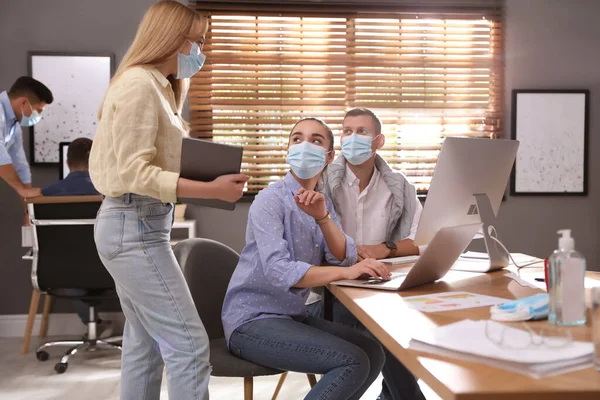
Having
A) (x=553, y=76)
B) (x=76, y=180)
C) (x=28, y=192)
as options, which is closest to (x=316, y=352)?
(x=76, y=180)

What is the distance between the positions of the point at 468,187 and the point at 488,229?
15cm

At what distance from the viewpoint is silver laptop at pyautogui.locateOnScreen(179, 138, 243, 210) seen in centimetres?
170

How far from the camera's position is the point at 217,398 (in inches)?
120

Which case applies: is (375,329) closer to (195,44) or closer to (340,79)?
(195,44)

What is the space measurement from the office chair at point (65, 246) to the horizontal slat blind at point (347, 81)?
1091 millimetres

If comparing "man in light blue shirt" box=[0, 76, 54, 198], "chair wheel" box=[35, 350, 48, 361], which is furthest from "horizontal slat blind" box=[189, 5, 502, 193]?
"chair wheel" box=[35, 350, 48, 361]

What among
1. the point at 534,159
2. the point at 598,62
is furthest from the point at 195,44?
the point at 598,62

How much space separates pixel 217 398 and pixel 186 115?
198 centimetres

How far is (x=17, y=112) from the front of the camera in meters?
3.96

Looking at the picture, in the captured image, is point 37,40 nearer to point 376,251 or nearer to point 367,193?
point 367,193

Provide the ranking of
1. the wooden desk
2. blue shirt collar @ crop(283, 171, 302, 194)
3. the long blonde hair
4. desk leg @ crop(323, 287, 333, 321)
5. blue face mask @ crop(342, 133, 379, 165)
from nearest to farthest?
the wooden desk → the long blonde hair → blue shirt collar @ crop(283, 171, 302, 194) → desk leg @ crop(323, 287, 333, 321) → blue face mask @ crop(342, 133, 379, 165)

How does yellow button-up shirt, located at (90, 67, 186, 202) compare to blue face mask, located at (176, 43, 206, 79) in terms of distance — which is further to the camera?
blue face mask, located at (176, 43, 206, 79)

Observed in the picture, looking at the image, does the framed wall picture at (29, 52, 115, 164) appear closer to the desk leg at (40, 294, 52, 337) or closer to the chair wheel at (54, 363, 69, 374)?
the desk leg at (40, 294, 52, 337)

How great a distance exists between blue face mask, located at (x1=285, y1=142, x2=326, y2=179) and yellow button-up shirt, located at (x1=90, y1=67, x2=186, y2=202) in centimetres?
41
